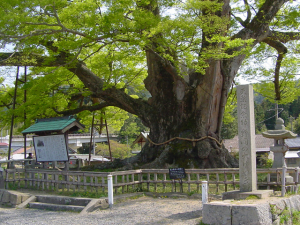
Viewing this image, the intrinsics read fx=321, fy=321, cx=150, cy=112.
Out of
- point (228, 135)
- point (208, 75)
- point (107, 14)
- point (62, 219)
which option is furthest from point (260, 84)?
point (228, 135)

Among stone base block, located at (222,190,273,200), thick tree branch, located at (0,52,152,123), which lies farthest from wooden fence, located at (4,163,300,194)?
thick tree branch, located at (0,52,152,123)

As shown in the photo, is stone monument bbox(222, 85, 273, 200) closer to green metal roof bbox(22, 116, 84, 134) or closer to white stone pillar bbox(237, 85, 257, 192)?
white stone pillar bbox(237, 85, 257, 192)

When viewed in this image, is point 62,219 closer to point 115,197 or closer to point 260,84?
point 115,197

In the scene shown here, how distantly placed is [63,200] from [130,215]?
2.72 m

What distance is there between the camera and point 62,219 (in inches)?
309

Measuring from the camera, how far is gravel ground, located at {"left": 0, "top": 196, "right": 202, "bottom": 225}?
7.15 m

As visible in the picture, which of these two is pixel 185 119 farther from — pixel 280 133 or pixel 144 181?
pixel 280 133

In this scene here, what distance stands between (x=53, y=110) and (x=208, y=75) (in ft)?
31.0

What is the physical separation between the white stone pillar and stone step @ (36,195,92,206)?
166 inches

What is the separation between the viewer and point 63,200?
9.42 meters

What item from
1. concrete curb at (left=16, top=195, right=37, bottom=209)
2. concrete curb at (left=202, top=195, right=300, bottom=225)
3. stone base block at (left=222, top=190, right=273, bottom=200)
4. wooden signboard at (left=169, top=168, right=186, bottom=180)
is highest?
wooden signboard at (left=169, top=168, right=186, bottom=180)

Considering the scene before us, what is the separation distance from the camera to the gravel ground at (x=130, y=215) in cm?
715

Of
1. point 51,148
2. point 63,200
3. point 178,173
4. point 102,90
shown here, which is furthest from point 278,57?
point 63,200

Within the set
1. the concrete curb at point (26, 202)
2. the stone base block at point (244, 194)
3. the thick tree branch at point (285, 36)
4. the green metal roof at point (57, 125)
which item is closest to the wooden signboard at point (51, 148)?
the green metal roof at point (57, 125)
